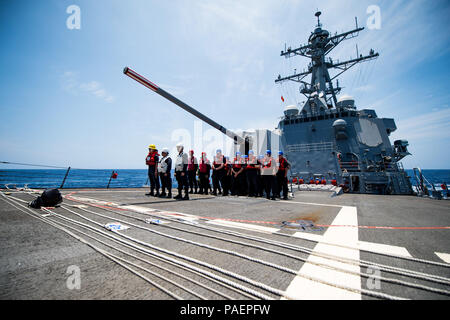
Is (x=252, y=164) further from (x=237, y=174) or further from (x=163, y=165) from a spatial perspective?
(x=163, y=165)

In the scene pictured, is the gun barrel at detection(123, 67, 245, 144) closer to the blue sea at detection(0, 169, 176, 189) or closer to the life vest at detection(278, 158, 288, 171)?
the life vest at detection(278, 158, 288, 171)

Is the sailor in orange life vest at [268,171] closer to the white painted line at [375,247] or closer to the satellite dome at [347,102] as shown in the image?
the white painted line at [375,247]

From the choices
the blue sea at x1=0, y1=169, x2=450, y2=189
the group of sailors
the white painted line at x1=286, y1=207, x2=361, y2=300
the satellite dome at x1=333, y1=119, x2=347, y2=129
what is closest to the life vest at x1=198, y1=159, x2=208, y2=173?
the group of sailors

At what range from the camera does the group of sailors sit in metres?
6.41

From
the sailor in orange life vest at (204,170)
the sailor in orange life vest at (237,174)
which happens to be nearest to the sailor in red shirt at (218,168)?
the sailor in orange life vest at (204,170)

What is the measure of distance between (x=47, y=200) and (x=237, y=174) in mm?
5916

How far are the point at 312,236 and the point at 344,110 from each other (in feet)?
54.2

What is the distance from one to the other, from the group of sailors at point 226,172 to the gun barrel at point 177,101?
109 cm

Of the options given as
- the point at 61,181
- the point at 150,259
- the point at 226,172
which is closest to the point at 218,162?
the point at 226,172

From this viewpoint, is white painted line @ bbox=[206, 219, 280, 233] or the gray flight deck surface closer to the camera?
the gray flight deck surface

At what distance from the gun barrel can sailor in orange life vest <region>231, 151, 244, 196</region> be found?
1176 millimetres

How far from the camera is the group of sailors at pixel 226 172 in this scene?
6406mm
